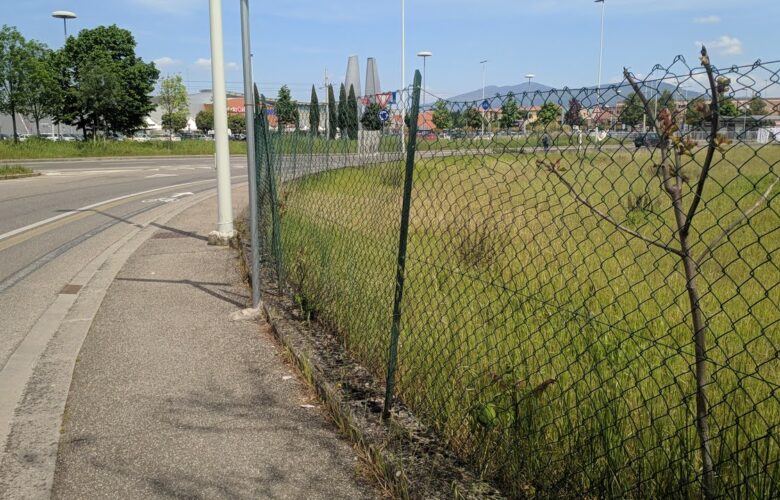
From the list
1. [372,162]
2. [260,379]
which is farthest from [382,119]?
[260,379]

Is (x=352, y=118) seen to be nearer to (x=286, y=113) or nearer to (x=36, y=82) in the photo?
(x=286, y=113)

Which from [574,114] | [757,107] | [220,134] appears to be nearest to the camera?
[757,107]

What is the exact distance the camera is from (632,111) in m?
2.34

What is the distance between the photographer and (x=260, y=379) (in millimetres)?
4566

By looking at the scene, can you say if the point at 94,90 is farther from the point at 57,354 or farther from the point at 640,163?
the point at 640,163

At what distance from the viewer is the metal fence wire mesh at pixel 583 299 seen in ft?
7.14

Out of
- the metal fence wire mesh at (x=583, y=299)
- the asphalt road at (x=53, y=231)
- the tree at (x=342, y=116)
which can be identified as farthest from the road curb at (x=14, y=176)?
the tree at (x=342, y=116)

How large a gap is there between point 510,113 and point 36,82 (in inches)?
1555

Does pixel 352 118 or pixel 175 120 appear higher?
pixel 175 120

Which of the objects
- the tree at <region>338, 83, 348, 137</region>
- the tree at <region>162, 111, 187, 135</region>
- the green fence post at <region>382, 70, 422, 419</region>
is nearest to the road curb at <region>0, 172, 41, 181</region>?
the tree at <region>338, 83, 348, 137</region>

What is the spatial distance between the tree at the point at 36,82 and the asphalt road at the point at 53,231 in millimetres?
14131

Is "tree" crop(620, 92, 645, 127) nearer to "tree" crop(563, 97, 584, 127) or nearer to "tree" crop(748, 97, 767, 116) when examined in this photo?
"tree" crop(563, 97, 584, 127)

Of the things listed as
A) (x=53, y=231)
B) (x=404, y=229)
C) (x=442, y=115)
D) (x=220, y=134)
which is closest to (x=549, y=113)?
(x=442, y=115)

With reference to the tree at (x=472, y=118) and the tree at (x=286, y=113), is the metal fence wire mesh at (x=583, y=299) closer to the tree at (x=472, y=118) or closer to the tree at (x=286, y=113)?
the tree at (x=472, y=118)
